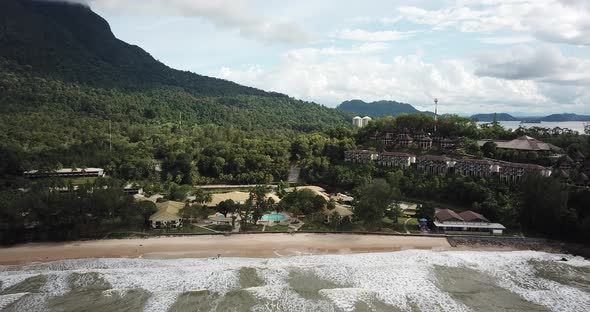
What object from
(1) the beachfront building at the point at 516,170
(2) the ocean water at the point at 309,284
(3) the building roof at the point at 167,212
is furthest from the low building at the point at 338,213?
(1) the beachfront building at the point at 516,170

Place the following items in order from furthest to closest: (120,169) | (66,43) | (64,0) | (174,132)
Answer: (64,0) → (66,43) → (174,132) → (120,169)

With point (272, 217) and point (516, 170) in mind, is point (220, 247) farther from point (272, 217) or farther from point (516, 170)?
point (516, 170)

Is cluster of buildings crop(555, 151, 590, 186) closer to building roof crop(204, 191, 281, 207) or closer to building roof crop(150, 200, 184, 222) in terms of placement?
building roof crop(204, 191, 281, 207)

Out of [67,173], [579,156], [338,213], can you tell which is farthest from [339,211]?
[67,173]

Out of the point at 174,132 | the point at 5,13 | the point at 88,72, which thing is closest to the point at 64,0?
the point at 5,13

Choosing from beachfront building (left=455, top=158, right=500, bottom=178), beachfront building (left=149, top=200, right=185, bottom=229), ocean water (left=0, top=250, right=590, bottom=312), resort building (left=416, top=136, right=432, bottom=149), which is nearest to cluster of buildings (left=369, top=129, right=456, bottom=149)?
resort building (left=416, top=136, right=432, bottom=149)

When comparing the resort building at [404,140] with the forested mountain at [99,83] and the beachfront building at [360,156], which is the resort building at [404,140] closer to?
the beachfront building at [360,156]

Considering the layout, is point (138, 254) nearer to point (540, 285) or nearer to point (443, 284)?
point (443, 284)
